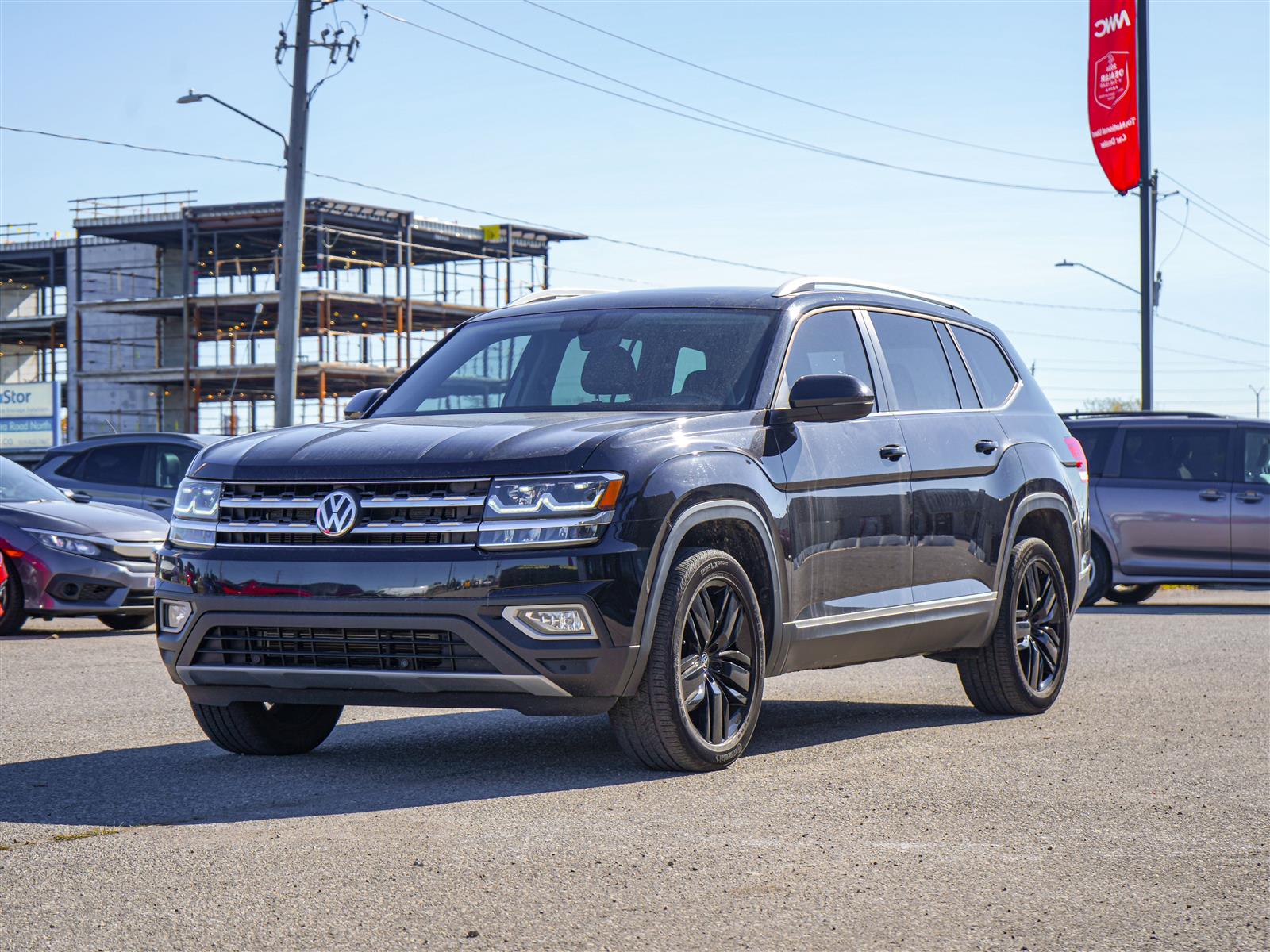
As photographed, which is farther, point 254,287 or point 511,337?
point 254,287

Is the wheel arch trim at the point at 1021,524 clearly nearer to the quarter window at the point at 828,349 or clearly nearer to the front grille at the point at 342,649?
the quarter window at the point at 828,349

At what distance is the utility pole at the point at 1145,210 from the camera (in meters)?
31.5

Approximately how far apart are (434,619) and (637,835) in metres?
1.20

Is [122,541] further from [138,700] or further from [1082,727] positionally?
[1082,727]

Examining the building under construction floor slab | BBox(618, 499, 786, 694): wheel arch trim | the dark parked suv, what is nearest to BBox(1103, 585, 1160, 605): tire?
the dark parked suv

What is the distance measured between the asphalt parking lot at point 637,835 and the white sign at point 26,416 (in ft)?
183

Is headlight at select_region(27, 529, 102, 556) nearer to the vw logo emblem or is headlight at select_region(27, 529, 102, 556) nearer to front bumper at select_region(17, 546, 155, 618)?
front bumper at select_region(17, 546, 155, 618)

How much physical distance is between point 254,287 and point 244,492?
6450 centimetres

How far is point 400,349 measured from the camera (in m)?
62.8

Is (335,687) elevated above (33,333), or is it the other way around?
(33,333)

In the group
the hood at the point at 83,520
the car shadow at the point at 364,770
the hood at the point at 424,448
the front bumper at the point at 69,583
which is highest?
the hood at the point at 424,448

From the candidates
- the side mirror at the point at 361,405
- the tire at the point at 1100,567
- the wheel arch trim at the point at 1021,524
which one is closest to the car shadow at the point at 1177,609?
the tire at the point at 1100,567

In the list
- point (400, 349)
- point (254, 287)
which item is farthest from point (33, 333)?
point (400, 349)

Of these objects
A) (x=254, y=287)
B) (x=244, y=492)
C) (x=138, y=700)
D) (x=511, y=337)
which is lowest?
(x=138, y=700)
